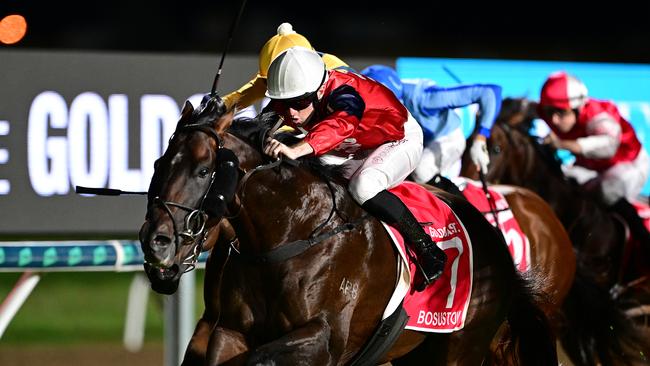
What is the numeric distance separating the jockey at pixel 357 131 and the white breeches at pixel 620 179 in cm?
309

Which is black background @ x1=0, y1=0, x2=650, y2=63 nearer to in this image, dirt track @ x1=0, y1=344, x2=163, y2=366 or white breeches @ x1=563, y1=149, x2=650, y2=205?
white breeches @ x1=563, y1=149, x2=650, y2=205

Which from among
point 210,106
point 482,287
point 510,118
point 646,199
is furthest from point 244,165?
point 646,199

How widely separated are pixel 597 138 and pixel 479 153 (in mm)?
1113

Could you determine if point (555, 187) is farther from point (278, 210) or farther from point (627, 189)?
point (278, 210)

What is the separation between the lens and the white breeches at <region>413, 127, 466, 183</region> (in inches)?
233

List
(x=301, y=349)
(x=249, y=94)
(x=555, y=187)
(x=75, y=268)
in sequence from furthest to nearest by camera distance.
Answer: (x=555, y=187) → (x=75, y=268) → (x=249, y=94) → (x=301, y=349)

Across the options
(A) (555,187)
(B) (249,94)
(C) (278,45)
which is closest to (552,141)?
(A) (555,187)

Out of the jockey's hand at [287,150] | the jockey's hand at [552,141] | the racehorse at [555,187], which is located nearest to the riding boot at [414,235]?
the jockey's hand at [287,150]

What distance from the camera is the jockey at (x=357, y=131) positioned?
3.58m

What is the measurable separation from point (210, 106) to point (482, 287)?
1358 mm

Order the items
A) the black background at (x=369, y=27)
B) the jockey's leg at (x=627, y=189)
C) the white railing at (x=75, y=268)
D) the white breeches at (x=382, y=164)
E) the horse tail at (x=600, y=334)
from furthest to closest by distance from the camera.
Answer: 1. the black background at (x=369, y=27)
2. the jockey's leg at (x=627, y=189)
3. the horse tail at (x=600, y=334)
4. the white railing at (x=75, y=268)
5. the white breeches at (x=382, y=164)

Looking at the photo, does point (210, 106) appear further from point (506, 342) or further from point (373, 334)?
point (506, 342)

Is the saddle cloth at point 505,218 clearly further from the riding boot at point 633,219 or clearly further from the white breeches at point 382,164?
the white breeches at point 382,164

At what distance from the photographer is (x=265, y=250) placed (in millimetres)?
3545
